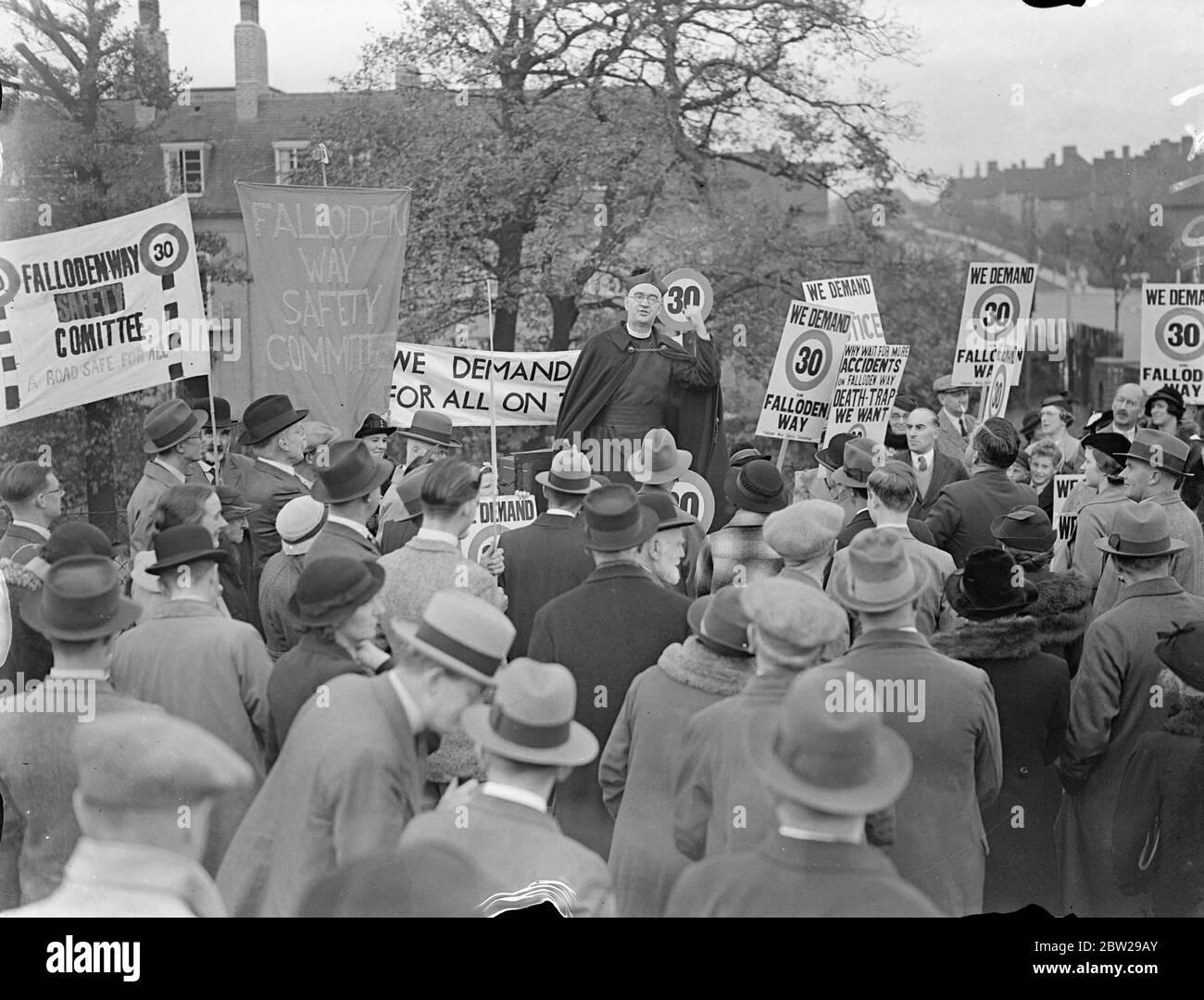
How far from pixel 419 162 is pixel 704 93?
2373 millimetres

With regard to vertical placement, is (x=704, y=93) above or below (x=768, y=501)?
above

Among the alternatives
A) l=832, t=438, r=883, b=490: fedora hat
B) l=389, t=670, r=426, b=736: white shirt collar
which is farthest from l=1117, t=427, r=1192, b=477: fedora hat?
l=389, t=670, r=426, b=736: white shirt collar

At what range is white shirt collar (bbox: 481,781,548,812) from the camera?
3291 mm

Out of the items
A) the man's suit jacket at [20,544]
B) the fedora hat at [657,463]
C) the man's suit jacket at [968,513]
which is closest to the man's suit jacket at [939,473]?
the man's suit jacket at [968,513]

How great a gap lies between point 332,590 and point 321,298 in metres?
3.08

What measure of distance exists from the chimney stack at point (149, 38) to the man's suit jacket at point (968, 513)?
250 inches

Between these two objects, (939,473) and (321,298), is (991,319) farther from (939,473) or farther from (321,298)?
(321,298)

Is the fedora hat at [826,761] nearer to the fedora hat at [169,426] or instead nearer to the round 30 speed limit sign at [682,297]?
the fedora hat at [169,426]

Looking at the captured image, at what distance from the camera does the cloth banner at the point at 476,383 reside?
8797 mm
